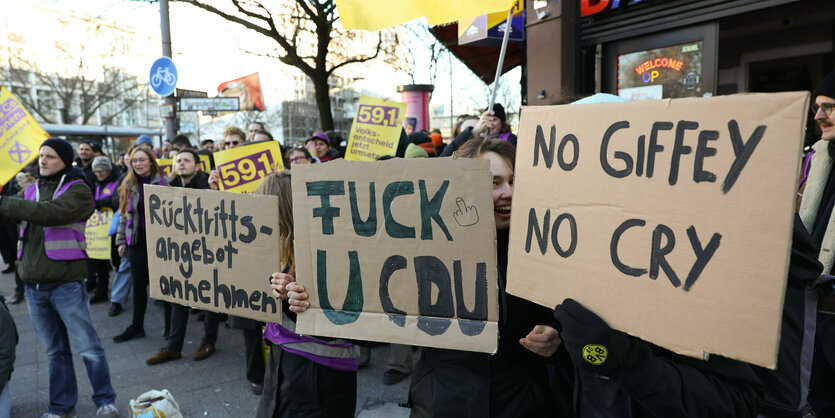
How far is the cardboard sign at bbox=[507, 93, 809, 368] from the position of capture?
1061mm

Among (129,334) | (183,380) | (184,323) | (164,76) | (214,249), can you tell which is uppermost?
(164,76)

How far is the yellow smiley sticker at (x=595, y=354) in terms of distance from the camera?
4.15ft

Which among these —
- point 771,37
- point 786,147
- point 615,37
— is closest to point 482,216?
point 786,147

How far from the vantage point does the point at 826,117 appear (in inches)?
100

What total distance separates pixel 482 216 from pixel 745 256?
2.22 feet

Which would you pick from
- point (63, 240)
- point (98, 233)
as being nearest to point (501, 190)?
point (63, 240)

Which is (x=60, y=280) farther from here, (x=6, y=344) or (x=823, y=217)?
(x=823, y=217)

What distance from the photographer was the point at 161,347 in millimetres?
5215

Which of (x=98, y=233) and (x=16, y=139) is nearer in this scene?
(x=16, y=139)

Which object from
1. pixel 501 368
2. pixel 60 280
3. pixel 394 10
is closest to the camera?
pixel 501 368

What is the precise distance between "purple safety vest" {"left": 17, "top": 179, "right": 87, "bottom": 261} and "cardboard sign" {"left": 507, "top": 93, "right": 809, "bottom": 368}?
3.54 metres

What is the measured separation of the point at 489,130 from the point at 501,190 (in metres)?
2.81

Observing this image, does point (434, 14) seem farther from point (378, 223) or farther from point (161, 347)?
point (161, 347)

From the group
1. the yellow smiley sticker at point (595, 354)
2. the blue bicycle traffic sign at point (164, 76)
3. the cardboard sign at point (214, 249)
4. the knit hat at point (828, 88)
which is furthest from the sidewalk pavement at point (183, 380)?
the blue bicycle traffic sign at point (164, 76)
